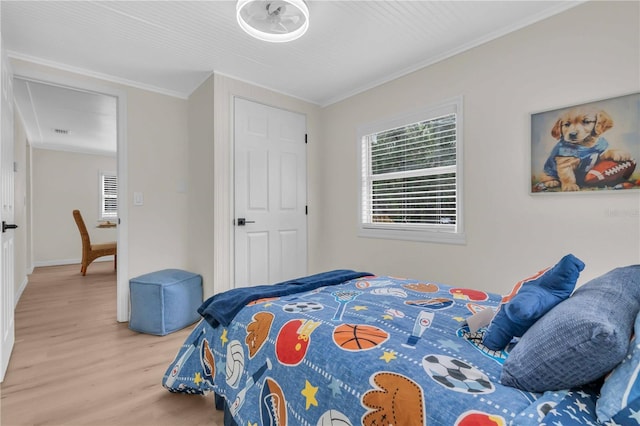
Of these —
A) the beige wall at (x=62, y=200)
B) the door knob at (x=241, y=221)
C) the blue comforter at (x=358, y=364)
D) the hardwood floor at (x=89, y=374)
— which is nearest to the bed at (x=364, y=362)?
the blue comforter at (x=358, y=364)

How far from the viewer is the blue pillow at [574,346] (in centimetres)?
75

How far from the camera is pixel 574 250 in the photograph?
6.69ft

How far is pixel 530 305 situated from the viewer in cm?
103

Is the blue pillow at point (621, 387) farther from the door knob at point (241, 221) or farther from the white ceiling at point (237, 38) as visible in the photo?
the door knob at point (241, 221)

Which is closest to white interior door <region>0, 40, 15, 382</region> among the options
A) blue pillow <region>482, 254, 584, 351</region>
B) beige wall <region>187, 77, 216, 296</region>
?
beige wall <region>187, 77, 216, 296</region>

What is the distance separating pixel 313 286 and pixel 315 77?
2234 millimetres

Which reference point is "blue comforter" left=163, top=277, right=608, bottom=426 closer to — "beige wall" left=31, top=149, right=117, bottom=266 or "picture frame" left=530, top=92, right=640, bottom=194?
"picture frame" left=530, top=92, right=640, bottom=194

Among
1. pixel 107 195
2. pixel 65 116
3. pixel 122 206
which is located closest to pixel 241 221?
pixel 122 206

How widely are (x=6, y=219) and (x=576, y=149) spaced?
3.83 metres

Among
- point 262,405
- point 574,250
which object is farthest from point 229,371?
point 574,250

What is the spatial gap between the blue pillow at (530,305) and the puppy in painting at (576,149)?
49.9 inches

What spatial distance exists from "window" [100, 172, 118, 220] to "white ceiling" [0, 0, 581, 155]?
483 cm

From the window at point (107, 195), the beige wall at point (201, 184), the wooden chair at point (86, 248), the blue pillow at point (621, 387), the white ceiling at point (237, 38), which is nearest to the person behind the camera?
the blue pillow at point (621, 387)

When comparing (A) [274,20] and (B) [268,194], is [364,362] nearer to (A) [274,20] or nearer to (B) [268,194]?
(A) [274,20]
